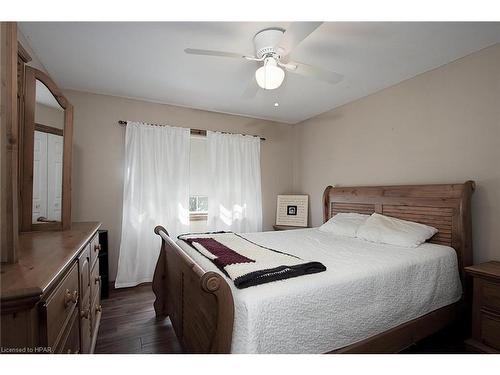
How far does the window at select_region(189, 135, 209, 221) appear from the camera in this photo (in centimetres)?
349

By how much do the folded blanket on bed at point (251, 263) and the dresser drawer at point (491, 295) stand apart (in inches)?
A: 47.0

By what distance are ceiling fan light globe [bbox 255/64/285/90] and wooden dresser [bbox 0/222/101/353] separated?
1.54 metres

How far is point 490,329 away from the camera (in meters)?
1.63

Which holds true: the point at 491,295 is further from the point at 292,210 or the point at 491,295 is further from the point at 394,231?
the point at 292,210

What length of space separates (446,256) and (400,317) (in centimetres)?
70

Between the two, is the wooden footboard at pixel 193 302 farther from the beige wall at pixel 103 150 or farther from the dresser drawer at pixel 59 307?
the beige wall at pixel 103 150

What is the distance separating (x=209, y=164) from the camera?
3.49m

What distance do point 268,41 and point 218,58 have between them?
614mm

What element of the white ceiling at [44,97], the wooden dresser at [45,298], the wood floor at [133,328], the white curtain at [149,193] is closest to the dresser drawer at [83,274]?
the wooden dresser at [45,298]

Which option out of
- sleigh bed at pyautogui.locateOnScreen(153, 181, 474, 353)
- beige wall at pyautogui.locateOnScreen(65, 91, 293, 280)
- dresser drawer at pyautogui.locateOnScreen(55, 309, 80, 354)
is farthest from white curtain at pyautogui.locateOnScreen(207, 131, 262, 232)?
dresser drawer at pyautogui.locateOnScreen(55, 309, 80, 354)

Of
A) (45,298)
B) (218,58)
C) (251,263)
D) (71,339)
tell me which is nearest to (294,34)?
(218,58)

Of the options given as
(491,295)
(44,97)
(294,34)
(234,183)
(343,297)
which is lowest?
(491,295)

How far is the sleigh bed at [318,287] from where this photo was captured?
1103 mm

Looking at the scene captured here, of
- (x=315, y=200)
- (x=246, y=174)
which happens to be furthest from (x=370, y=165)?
(x=246, y=174)
